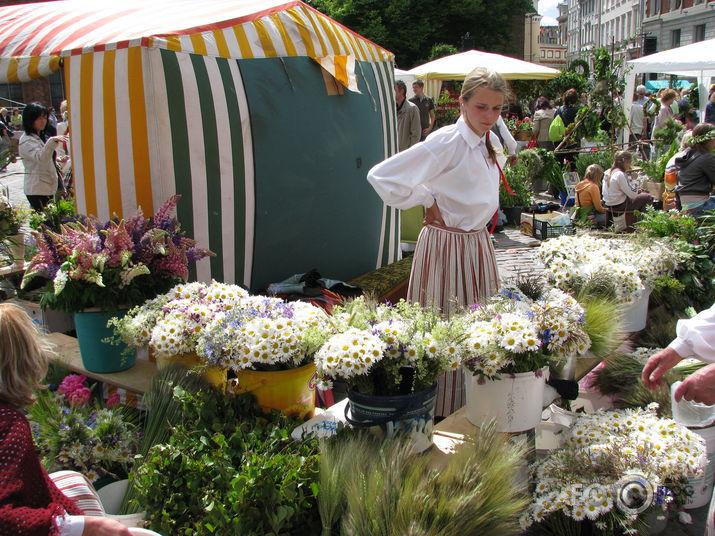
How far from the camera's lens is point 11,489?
1.47 metres

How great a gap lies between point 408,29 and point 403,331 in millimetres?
29247

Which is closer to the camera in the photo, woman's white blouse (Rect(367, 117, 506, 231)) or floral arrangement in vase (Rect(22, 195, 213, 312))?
floral arrangement in vase (Rect(22, 195, 213, 312))

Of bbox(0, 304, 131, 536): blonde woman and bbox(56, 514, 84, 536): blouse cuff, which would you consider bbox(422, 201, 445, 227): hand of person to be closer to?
bbox(0, 304, 131, 536): blonde woman

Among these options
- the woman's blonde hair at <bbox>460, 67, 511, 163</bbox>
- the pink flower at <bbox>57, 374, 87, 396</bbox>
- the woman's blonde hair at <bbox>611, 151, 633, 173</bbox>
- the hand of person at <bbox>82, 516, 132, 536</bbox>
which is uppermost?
the woman's blonde hair at <bbox>460, 67, 511, 163</bbox>

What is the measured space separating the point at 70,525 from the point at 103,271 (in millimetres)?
1423

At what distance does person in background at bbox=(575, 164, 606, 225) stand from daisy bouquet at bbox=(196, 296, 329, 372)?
6.52 metres

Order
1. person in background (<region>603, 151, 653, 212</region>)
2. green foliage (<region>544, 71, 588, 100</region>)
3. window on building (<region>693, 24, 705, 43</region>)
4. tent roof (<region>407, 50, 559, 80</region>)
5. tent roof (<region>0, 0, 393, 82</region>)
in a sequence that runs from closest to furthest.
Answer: tent roof (<region>0, 0, 393, 82</region>), person in background (<region>603, 151, 653, 212</region>), tent roof (<region>407, 50, 559, 80</region>), green foliage (<region>544, 71, 588, 100</region>), window on building (<region>693, 24, 705, 43</region>)

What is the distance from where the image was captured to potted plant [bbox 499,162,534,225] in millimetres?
9297

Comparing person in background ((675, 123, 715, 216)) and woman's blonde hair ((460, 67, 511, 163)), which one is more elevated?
woman's blonde hair ((460, 67, 511, 163))

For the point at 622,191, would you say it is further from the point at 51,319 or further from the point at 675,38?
the point at 675,38

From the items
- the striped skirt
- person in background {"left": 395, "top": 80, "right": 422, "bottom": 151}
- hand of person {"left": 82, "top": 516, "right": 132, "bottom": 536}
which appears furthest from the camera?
person in background {"left": 395, "top": 80, "right": 422, "bottom": 151}

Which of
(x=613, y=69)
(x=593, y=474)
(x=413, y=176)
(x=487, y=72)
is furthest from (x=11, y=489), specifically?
(x=613, y=69)

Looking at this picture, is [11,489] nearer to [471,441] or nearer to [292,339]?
[292,339]

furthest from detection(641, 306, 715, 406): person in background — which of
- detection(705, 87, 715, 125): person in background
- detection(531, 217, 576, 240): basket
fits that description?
detection(705, 87, 715, 125): person in background
